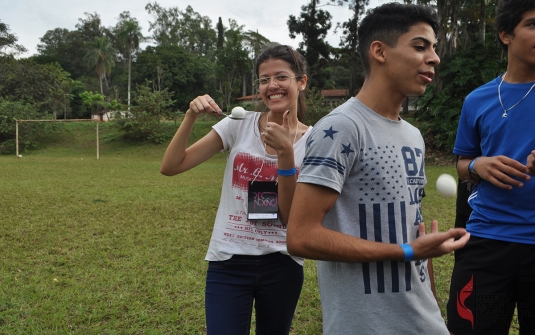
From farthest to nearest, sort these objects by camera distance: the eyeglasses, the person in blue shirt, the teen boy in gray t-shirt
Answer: the eyeglasses → the person in blue shirt → the teen boy in gray t-shirt

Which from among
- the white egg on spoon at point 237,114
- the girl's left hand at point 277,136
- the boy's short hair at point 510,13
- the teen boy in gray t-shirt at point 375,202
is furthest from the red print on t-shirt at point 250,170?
the boy's short hair at point 510,13

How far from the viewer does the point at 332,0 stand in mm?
27812

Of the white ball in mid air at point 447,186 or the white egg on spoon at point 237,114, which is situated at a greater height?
the white egg on spoon at point 237,114

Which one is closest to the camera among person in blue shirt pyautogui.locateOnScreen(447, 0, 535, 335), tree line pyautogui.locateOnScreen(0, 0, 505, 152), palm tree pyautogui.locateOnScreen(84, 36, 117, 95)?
person in blue shirt pyautogui.locateOnScreen(447, 0, 535, 335)

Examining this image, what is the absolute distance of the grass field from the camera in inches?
151

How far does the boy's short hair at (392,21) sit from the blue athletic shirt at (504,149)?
0.75m

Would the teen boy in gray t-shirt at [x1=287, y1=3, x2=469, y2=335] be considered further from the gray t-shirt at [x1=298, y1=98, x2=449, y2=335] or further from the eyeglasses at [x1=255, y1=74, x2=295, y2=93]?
the eyeglasses at [x1=255, y1=74, x2=295, y2=93]

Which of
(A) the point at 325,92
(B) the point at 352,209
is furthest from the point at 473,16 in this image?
(A) the point at 325,92

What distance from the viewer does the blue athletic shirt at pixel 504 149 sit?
6.40ft

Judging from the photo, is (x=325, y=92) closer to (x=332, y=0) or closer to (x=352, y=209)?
(x=332, y=0)

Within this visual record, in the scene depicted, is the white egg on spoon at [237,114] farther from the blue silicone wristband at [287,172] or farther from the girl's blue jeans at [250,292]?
the girl's blue jeans at [250,292]

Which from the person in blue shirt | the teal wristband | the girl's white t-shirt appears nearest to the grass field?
the girl's white t-shirt

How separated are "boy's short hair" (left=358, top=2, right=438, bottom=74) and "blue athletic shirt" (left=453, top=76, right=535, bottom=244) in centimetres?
75

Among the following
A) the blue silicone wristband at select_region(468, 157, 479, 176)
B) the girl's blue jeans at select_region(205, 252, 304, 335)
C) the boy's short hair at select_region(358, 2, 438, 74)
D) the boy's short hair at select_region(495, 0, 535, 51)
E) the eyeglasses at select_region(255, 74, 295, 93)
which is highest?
the boy's short hair at select_region(495, 0, 535, 51)
